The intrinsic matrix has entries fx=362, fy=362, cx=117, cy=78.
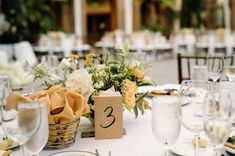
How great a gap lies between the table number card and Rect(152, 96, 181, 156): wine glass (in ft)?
1.12

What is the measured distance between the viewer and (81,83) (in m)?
1.55

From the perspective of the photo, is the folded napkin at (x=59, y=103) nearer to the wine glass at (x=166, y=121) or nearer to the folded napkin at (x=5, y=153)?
the folded napkin at (x=5, y=153)

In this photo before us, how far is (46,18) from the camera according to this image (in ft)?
44.6

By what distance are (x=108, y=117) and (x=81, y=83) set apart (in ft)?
0.61

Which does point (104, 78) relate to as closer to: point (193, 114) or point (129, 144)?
point (129, 144)

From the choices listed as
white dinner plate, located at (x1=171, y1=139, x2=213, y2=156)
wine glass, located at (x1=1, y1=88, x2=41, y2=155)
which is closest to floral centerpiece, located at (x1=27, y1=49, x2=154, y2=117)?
white dinner plate, located at (x1=171, y1=139, x2=213, y2=156)

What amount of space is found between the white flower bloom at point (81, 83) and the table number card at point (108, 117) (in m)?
0.06

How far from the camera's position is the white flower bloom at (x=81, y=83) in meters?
1.54

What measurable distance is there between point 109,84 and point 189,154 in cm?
53

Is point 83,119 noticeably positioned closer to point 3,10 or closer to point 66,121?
point 66,121

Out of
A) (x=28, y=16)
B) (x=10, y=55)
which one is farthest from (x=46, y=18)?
(x=10, y=55)

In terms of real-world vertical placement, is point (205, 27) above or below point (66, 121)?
above

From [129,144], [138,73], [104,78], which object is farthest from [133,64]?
[129,144]

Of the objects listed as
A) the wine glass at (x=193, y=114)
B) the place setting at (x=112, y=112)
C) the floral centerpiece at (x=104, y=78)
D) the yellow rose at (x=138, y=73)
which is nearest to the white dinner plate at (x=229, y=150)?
the place setting at (x=112, y=112)
